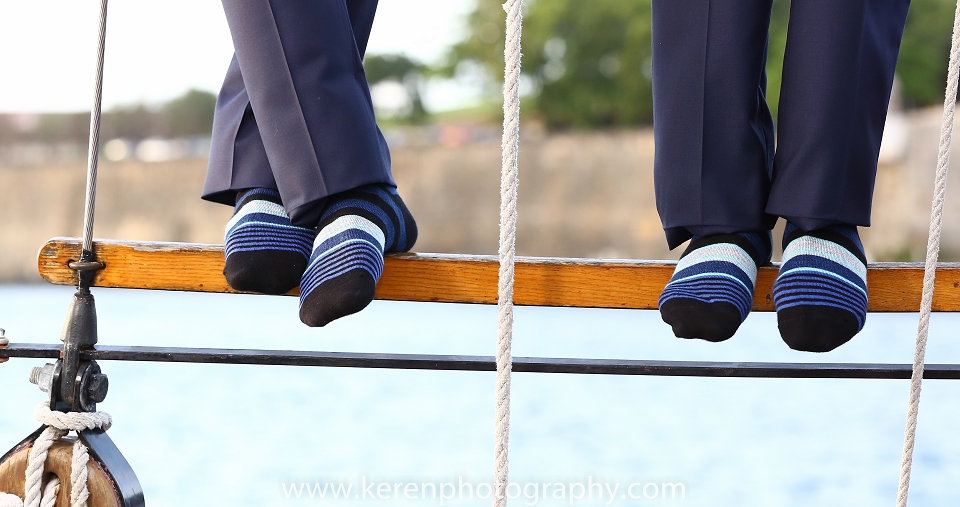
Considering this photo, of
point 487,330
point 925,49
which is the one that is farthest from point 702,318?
point 925,49

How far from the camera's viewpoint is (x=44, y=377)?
1.78 ft

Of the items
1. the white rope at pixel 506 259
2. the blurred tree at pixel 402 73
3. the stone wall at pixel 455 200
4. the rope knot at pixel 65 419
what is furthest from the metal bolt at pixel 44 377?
the blurred tree at pixel 402 73

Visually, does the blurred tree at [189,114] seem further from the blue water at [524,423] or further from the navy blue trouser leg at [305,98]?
the navy blue trouser leg at [305,98]

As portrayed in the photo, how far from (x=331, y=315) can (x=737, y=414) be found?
3025 mm

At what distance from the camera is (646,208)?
332 inches

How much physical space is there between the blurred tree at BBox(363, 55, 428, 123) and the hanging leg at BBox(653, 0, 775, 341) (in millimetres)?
10308

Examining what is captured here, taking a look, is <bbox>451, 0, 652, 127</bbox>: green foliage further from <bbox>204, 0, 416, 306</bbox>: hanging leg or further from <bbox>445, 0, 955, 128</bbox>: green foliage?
<bbox>204, 0, 416, 306</bbox>: hanging leg

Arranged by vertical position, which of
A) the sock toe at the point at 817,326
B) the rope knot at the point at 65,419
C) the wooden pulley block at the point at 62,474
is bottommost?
the wooden pulley block at the point at 62,474

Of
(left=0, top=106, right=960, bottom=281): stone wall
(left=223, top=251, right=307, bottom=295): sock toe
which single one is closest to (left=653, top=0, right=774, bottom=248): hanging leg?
(left=223, top=251, right=307, bottom=295): sock toe

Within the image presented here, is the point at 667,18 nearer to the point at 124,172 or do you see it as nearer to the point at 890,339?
the point at 890,339

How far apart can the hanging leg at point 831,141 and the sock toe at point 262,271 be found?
0.28 meters

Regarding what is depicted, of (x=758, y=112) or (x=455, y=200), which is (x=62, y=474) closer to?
(x=758, y=112)

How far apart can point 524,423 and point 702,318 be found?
→ 2.66 meters

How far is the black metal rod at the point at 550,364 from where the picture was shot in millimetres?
506
